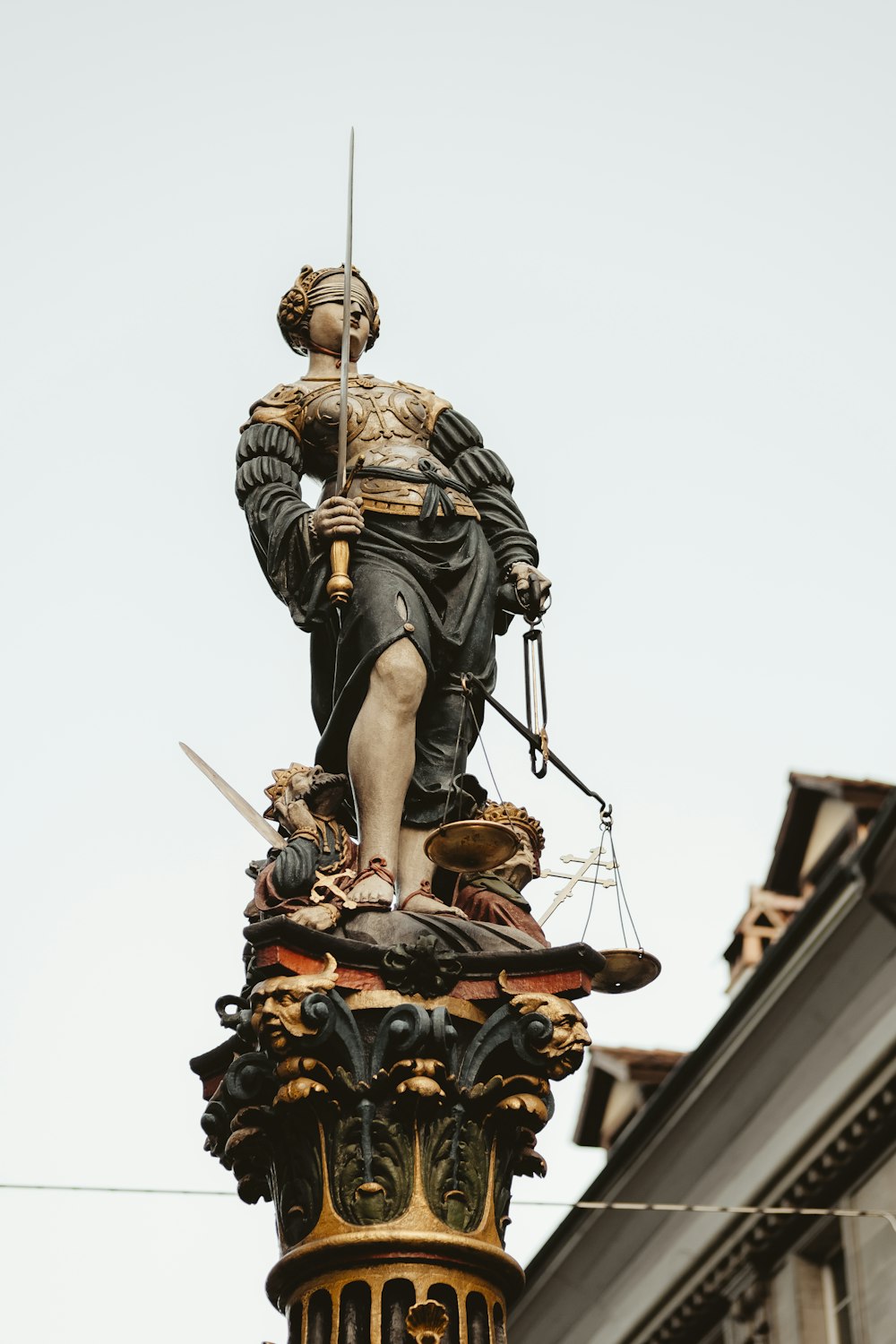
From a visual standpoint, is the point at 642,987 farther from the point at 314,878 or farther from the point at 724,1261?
the point at 724,1261

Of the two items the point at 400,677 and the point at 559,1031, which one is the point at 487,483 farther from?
the point at 559,1031

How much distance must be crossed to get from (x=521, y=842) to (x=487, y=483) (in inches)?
64.7

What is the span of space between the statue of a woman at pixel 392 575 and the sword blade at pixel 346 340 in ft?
0.23

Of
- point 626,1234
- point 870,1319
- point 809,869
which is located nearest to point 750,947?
point 809,869

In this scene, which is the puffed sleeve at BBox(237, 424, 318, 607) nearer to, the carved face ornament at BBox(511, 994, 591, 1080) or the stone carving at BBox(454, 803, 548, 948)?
the stone carving at BBox(454, 803, 548, 948)

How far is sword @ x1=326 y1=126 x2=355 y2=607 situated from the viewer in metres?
8.63

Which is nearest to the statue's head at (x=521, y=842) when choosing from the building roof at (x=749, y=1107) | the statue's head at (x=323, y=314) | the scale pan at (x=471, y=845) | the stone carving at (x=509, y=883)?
the stone carving at (x=509, y=883)

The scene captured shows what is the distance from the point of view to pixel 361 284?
10.1 metres

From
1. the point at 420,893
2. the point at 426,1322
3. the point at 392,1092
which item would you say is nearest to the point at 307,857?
the point at 420,893

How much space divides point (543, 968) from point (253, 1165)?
1.16 meters

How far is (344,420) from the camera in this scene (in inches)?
359

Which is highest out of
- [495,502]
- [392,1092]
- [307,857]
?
[495,502]

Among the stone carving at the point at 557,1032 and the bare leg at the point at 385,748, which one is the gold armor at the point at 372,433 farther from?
the stone carving at the point at 557,1032

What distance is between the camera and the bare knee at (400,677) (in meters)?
8.64
